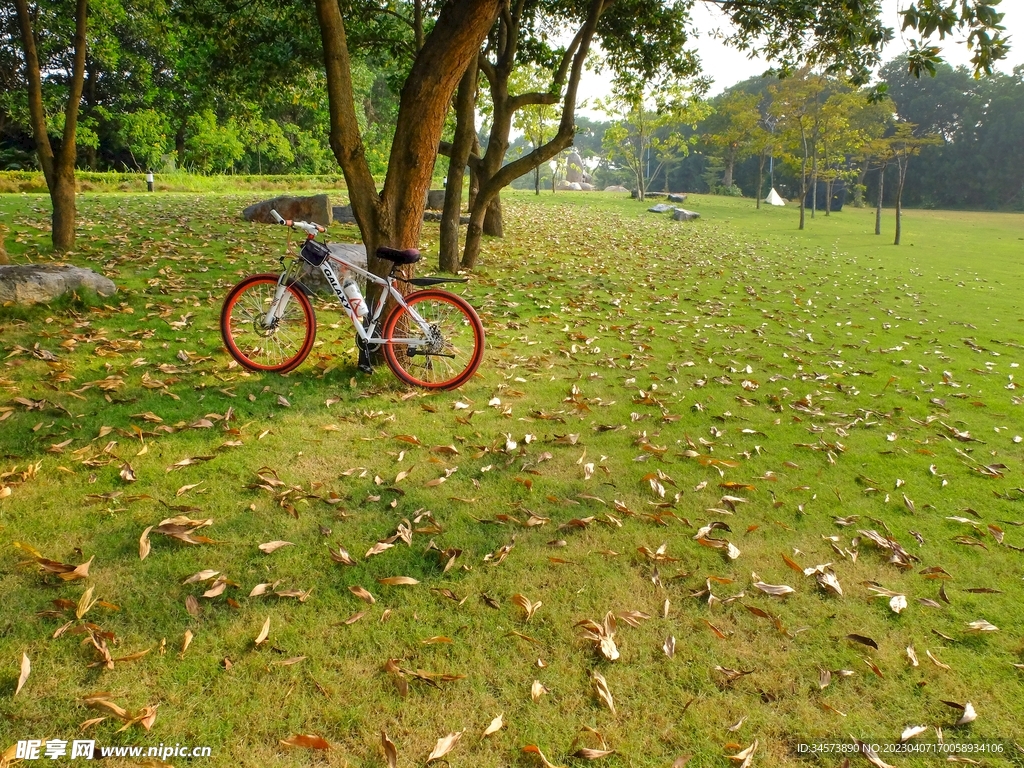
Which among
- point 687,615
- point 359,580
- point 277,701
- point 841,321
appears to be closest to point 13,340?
point 359,580

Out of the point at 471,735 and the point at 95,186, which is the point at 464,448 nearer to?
the point at 471,735

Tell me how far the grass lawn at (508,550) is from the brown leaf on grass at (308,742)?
0.03m

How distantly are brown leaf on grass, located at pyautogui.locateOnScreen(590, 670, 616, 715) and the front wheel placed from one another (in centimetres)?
330

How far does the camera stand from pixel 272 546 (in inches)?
125

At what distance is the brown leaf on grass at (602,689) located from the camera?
2428mm

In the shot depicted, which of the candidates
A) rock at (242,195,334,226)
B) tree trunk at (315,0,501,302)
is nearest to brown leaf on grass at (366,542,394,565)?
tree trunk at (315,0,501,302)

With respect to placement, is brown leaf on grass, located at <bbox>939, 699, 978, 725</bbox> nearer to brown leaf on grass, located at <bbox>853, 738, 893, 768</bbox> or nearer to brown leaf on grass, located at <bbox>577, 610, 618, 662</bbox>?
brown leaf on grass, located at <bbox>853, 738, 893, 768</bbox>

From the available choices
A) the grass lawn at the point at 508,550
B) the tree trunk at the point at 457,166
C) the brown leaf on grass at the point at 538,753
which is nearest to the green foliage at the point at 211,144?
the tree trunk at the point at 457,166

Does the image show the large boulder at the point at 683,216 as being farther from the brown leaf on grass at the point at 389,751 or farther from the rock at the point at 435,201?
the brown leaf on grass at the point at 389,751

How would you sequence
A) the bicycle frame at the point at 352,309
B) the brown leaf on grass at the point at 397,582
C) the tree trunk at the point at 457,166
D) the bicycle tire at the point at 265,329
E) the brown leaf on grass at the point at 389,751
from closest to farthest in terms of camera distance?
the brown leaf on grass at the point at 389,751 → the brown leaf on grass at the point at 397,582 → the bicycle frame at the point at 352,309 → the bicycle tire at the point at 265,329 → the tree trunk at the point at 457,166

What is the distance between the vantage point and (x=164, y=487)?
3637mm

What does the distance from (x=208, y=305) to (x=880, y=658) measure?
287 inches

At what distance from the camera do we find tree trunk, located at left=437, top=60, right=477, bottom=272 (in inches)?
408

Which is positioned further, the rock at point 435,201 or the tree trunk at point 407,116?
the rock at point 435,201
